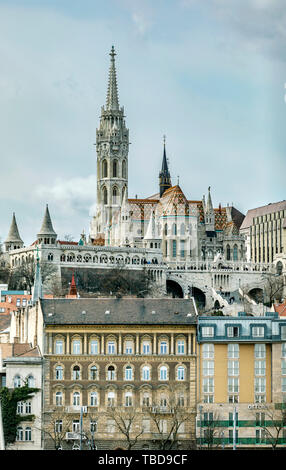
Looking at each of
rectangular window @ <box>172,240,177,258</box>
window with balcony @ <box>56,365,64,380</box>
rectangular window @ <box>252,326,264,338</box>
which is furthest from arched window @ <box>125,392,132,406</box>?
rectangular window @ <box>172,240,177,258</box>

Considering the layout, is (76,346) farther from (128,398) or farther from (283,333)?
(283,333)

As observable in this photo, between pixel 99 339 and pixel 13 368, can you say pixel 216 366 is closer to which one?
pixel 99 339

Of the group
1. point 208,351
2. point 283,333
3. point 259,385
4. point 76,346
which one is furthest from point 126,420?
point 283,333

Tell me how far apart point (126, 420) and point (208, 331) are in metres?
8.08

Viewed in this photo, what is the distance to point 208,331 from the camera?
6881cm

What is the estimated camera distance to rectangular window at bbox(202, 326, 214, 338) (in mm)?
68688

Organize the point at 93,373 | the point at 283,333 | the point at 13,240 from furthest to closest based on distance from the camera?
the point at 13,240, the point at 283,333, the point at 93,373

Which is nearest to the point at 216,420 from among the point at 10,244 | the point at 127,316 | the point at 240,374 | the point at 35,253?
the point at 240,374

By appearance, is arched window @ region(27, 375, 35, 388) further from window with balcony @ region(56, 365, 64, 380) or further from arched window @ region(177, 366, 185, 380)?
arched window @ region(177, 366, 185, 380)

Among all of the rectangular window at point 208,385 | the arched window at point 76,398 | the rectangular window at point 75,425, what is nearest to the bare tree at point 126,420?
the rectangular window at point 75,425

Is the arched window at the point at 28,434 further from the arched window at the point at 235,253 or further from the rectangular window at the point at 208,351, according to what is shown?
the arched window at the point at 235,253

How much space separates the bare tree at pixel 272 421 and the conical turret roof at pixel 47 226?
10049cm

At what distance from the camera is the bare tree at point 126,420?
62781 mm
